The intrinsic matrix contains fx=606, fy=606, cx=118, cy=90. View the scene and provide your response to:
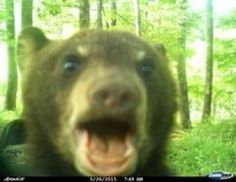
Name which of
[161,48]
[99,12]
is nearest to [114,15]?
[99,12]

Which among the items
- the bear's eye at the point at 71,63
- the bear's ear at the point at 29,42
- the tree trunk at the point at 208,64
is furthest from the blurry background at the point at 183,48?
the bear's eye at the point at 71,63

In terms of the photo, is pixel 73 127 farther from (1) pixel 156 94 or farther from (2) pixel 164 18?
(2) pixel 164 18

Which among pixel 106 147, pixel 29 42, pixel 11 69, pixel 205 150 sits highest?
pixel 29 42

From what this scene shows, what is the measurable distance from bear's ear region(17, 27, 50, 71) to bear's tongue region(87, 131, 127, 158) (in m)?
0.37

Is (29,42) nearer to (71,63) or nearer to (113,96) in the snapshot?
(71,63)

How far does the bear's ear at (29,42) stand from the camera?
2047 mm

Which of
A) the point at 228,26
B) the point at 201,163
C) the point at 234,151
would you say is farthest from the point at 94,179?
the point at 228,26

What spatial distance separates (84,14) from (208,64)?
577mm

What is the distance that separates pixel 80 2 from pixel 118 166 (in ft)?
2.38

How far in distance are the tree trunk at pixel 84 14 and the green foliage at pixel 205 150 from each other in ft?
1.81

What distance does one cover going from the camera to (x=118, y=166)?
6.36 feet

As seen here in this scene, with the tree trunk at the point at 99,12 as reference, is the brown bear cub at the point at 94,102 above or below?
below

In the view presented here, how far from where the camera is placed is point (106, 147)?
1955 mm

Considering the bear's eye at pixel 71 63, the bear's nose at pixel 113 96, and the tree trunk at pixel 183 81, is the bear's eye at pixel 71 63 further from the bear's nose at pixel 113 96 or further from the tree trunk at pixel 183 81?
the tree trunk at pixel 183 81
